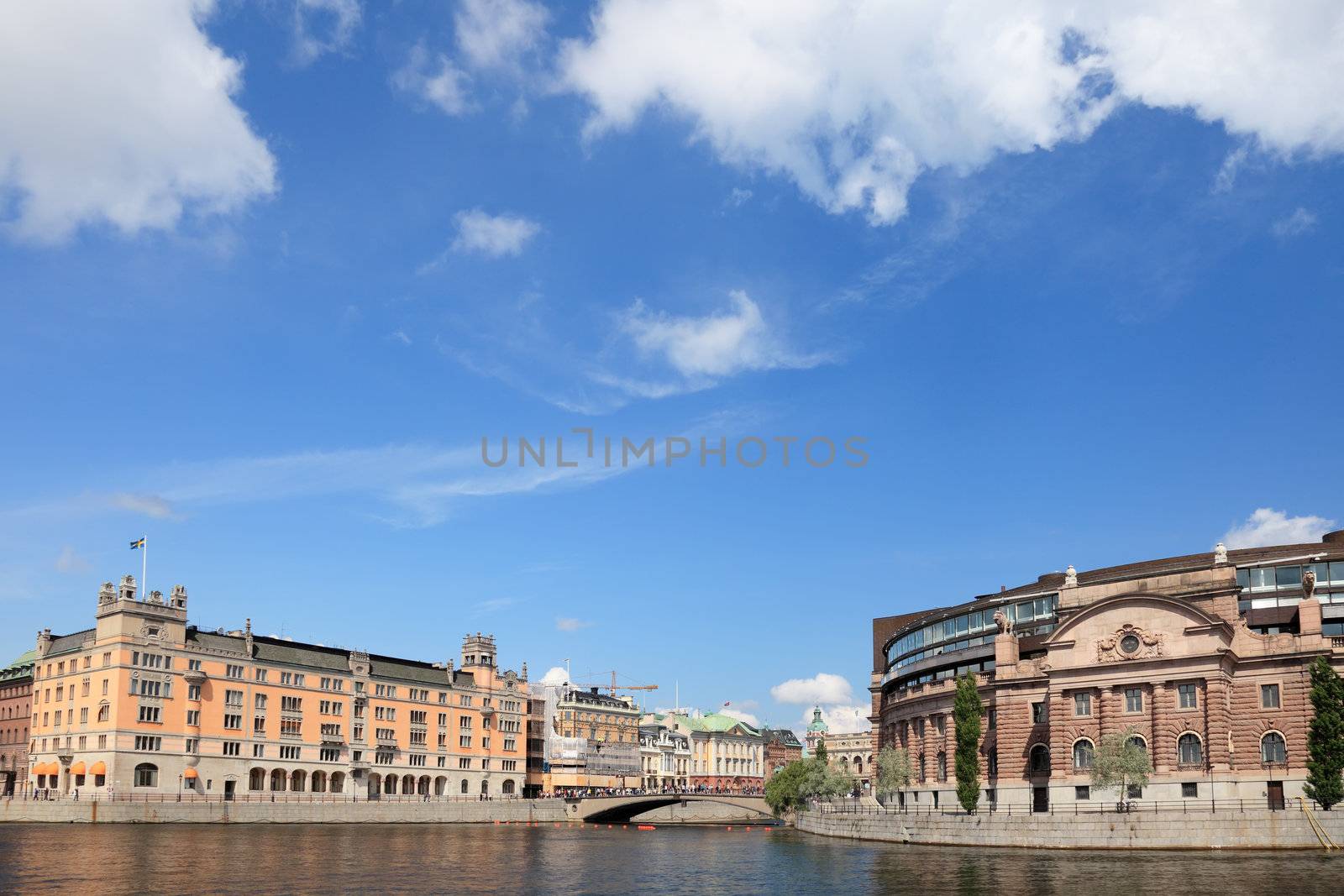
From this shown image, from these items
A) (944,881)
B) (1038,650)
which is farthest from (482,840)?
(944,881)

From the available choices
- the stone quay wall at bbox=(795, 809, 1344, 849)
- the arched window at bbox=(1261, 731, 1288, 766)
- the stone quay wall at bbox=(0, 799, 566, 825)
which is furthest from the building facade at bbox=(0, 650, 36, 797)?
the arched window at bbox=(1261, 731, 1288, 766)

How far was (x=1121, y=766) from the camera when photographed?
106m

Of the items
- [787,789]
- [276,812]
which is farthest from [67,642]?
[787,789]

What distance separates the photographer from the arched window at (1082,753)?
11306 centimetres

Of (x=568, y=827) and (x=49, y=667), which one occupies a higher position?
(x=49, y=667)

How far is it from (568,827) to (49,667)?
7657 cm

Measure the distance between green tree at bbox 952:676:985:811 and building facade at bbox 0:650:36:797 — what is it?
137 m

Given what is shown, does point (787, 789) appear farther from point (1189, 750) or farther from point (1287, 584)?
point (1287, 584)

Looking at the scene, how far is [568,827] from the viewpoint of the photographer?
185750 mm

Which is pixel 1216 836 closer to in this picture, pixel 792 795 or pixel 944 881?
pixel 944 881

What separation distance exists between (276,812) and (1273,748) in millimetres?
116099

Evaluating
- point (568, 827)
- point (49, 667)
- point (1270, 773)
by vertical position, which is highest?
point (49, 667)

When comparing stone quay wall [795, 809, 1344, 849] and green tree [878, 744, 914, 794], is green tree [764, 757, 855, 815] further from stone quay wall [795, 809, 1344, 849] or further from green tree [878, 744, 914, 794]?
stone quay wall [795, 809, 1344, 849]

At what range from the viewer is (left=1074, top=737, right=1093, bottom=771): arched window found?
113062 millimetres
